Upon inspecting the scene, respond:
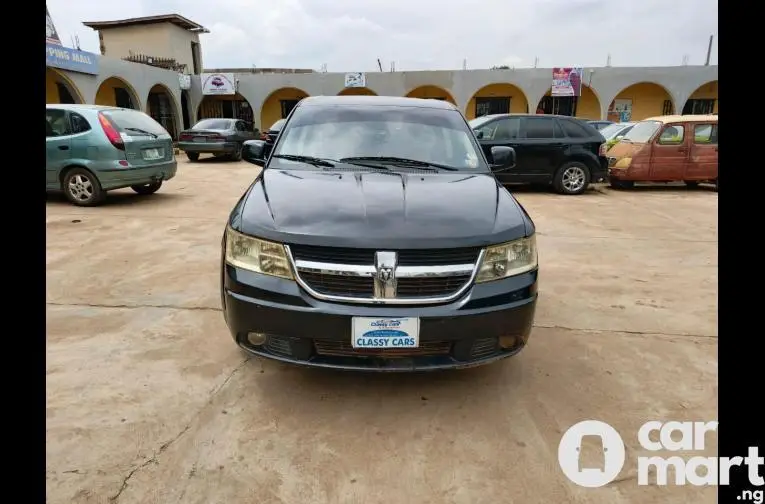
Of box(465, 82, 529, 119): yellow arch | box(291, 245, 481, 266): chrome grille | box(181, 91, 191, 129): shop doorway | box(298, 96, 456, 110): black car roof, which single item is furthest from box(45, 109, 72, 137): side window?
box(465, 82, 529, 119): yellow arch

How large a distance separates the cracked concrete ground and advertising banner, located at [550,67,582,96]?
20715 mm

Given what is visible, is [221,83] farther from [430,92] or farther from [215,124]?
[430,92]

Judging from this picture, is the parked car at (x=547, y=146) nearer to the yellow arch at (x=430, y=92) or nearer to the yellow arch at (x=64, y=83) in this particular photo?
the yellow arch at (x=64, y=83)

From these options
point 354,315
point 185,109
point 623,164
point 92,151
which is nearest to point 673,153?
point 623,164

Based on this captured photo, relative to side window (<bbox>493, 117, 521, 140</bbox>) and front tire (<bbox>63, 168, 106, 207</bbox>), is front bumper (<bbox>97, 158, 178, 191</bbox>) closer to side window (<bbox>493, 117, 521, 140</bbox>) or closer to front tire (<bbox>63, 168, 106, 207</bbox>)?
front tire (<bbox>63, 168, 106, 207</bbox>)

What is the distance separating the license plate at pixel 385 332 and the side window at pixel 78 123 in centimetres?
697

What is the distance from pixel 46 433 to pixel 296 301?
4.32 ft

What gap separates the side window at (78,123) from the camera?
727 cm

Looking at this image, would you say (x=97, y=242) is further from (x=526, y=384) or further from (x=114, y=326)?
(x=526, y=384)

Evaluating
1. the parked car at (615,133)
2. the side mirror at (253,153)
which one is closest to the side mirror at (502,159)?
the side mirror at (253,153)

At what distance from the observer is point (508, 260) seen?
2.40 m

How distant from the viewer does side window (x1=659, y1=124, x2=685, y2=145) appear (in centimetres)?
1037

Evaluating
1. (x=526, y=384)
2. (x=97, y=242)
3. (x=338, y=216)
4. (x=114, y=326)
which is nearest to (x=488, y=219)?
(x=338, y=216)
